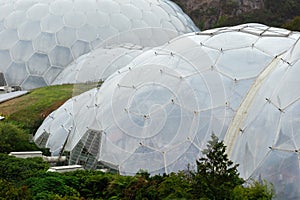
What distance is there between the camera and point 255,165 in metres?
11.0

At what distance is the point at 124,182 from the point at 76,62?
15.1 metres

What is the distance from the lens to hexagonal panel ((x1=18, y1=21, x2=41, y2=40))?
2725 cm

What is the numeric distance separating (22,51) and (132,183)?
17645 mm

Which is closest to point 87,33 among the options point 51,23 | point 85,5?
point 51,23

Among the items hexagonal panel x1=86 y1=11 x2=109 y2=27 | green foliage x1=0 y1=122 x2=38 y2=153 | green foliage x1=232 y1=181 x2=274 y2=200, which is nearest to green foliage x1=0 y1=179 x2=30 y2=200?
green foliage x1=232 y1=181 x2=274 y2=200

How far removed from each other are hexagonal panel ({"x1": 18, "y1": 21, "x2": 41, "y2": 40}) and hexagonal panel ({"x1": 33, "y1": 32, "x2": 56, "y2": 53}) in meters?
0.31

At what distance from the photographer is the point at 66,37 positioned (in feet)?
89.5

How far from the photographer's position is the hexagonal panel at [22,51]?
2694cm

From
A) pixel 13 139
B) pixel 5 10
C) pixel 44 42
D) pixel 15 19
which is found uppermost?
pixel 5 10

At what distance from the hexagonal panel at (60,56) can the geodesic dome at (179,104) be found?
11.5 m

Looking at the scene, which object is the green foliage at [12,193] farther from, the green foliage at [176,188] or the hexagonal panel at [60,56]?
the hexagonal panel at [60,56]

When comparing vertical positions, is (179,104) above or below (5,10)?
below

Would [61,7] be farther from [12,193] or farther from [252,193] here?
[252,193]

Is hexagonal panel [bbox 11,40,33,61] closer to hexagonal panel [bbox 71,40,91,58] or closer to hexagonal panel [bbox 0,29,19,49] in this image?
hexagonal panel [bbox 0,29,19,49]
